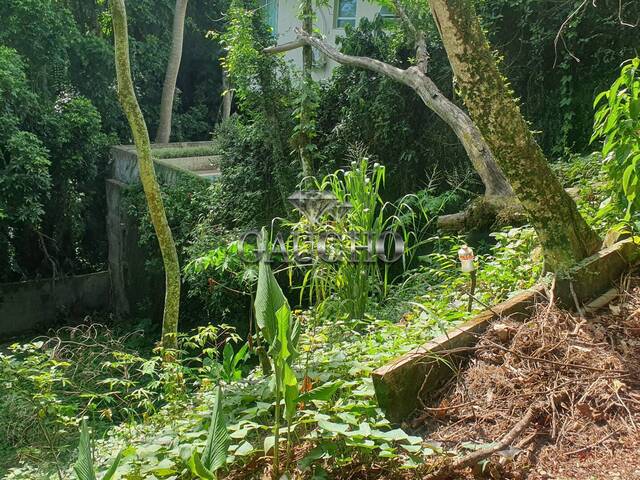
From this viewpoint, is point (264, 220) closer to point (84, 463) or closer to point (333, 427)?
point (333, 427)

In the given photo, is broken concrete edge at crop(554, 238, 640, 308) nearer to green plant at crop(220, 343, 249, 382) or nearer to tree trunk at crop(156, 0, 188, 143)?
green plant at crop(220, 343, 249, 382)

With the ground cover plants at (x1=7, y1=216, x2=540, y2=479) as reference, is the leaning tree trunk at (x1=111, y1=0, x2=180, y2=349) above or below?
above

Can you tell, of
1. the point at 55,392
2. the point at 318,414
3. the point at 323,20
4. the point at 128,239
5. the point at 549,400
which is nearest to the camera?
the point at 318,414

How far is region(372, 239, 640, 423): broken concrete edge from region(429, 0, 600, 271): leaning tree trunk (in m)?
0.12

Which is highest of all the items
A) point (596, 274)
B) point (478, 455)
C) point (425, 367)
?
point (596, 274)

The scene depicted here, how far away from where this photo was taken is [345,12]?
1276cm

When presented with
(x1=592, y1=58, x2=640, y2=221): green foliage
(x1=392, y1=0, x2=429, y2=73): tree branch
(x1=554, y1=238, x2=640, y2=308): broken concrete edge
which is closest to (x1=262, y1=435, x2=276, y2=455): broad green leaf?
(x1=554, y1=238, x2=640, y2=308): broken concrete edge

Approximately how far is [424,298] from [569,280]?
1.09m

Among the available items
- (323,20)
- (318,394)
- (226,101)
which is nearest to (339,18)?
(323,20)

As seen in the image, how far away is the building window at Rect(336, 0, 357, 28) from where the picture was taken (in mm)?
12664

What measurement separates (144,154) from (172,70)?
886 centimetres

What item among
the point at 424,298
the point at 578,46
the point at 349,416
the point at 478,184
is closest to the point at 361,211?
the point at 424,298

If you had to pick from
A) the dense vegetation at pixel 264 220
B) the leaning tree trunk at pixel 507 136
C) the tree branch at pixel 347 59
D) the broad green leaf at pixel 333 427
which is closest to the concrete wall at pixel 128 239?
the dense vegetation at pixel 264 220

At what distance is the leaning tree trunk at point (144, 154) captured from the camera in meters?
5.13
